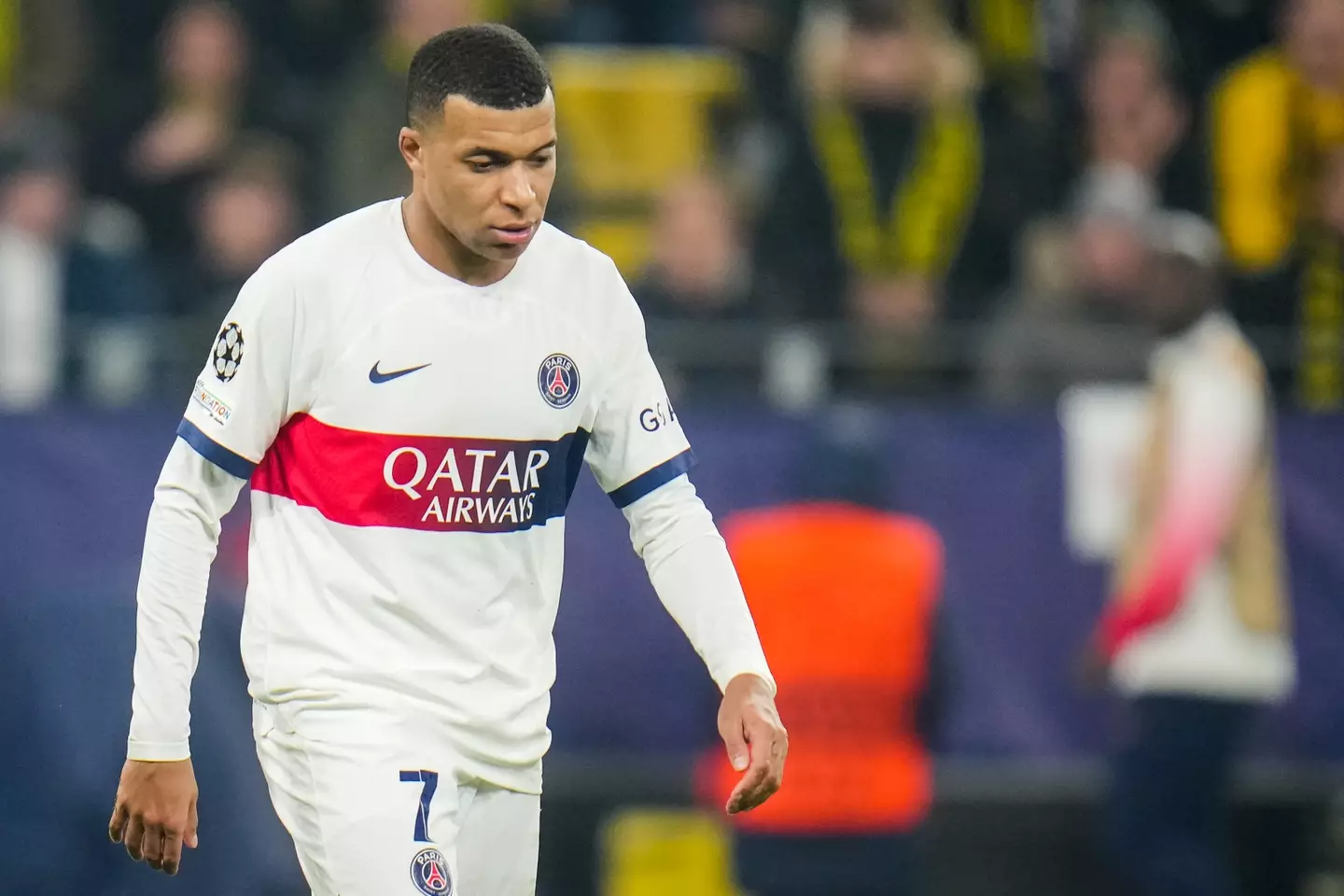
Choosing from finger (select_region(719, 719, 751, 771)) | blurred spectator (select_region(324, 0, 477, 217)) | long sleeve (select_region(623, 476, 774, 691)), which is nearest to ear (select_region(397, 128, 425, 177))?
long sleeve (select_region(623, 476, 774, 691))

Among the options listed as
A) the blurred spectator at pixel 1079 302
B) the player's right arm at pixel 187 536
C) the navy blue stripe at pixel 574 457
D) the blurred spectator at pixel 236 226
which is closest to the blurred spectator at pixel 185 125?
the blurred spectator at pixel 236 226

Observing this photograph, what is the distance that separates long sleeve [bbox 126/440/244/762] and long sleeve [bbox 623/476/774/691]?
767 millimetres

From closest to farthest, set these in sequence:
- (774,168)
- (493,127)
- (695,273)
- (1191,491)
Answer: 1. (493,127)
2. (1191,491)
3. (695,273)
4. (774,168)

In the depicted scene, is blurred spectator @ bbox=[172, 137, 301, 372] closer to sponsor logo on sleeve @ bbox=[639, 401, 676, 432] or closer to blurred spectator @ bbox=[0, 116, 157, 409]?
blurred spectator @ bbox=[0, 116, 157, 409]

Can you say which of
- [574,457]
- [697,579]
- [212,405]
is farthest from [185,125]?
[697,579]

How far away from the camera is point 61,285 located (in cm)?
894

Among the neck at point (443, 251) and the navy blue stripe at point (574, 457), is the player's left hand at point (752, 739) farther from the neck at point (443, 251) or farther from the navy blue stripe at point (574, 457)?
the neck at point (443, 251)

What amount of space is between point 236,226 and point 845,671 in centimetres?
380

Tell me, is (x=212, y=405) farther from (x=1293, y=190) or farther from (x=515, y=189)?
(x=1293, y=190)

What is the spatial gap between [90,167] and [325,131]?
1.11m

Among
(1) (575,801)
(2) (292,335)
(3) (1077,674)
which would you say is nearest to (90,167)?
(1) (575,801)

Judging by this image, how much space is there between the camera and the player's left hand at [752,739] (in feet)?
12.3

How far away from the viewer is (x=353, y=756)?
3.79 metres

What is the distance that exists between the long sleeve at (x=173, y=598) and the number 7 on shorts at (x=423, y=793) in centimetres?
39
